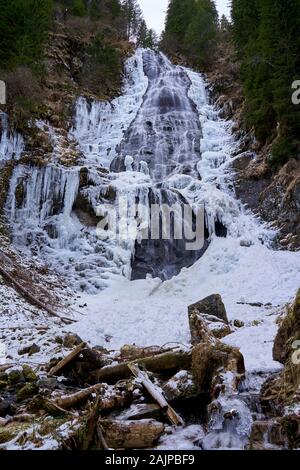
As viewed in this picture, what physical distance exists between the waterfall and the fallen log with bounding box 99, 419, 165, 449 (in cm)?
1707

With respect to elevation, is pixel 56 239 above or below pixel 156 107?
below

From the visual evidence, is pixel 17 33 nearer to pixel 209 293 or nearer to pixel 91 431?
pixel 209 293

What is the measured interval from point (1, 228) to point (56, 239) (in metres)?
2.22

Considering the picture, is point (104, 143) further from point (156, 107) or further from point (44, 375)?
point (44, 375)

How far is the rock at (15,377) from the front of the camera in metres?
7.33

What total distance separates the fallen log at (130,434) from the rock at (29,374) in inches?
92.4

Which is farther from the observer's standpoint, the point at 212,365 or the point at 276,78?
the point at 276,78

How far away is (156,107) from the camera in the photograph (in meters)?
→ 29.2

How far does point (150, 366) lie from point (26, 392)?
2088 mm

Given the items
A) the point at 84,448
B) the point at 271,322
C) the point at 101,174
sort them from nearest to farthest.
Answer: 1. the point at 84,448
2. the point at 271,322
3. the point at 101,174

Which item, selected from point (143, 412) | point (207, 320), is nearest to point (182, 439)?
point (143, 412)

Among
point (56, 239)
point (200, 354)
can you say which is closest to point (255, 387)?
point (200, 354)

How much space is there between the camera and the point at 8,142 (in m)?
20.8

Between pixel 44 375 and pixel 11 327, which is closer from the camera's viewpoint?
pixel 44 375
